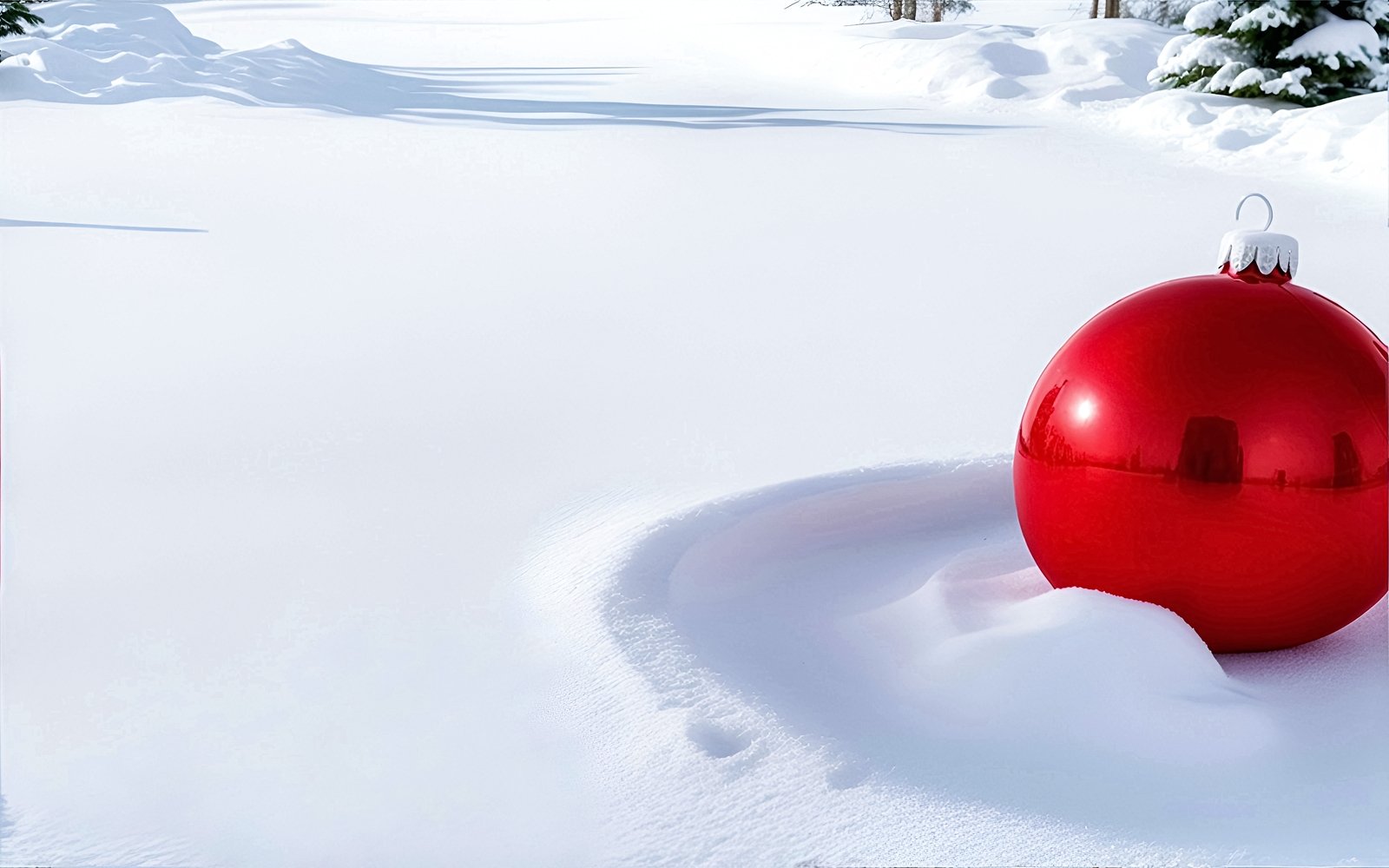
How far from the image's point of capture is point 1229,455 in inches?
109

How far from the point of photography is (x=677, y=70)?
66.6 ft

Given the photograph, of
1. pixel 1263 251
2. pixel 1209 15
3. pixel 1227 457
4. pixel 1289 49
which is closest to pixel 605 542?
pixel 1227 457

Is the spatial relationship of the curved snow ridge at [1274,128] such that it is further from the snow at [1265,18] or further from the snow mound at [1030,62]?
the snow mound at [1030,62]

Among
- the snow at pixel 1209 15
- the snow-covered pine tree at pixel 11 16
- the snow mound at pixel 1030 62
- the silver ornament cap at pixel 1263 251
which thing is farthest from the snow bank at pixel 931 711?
the snow-covered pine tree at pixel 11 16

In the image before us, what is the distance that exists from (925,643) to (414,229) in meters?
6.10

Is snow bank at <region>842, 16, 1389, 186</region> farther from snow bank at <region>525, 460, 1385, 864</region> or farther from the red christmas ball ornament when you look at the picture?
snow bank at <region>525, 460, 1385, 864</region>

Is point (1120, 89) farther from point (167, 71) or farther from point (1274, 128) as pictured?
point (167, 71)

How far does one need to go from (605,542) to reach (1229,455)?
5.04 feet

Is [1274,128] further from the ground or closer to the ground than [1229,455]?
closer to the ground

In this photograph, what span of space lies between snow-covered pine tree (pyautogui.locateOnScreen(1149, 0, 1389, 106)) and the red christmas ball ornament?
1119 cm

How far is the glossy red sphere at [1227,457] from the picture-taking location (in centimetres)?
279

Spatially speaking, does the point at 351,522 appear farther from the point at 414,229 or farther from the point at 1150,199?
the point at 1150,199

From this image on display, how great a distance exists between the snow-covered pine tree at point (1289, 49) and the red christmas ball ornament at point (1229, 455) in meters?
11.2

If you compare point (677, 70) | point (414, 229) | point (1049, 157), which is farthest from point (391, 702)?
point (677, 70)
